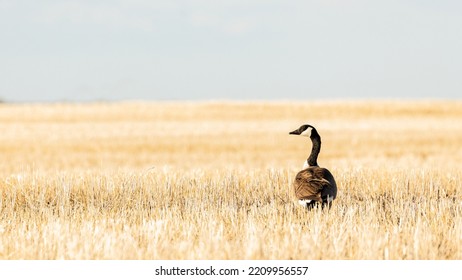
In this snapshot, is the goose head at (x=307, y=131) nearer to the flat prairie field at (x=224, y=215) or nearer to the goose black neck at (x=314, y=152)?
the goose black neck at (x=314, y=152)

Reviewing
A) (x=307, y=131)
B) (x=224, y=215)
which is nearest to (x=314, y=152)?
(x=307, y=131)

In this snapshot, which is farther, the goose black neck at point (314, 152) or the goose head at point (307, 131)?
the goose head at point (307, 131)

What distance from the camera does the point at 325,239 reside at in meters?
7.00

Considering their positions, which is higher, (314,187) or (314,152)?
(314,152)

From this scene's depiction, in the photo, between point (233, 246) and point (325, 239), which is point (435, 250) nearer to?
point (325, 239)

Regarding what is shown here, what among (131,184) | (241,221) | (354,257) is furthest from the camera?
(131,184)

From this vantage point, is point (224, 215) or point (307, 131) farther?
point (307, 131)

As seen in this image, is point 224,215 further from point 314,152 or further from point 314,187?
point 314,152

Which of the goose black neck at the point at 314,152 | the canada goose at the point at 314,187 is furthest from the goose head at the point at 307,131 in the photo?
the canada goose at the point at 314,187

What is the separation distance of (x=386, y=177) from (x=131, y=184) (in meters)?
4.34

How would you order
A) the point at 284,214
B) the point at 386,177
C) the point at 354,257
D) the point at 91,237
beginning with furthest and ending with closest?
the point at 386,177
the point at 284,214
the point at 91,237
the point at 354,257

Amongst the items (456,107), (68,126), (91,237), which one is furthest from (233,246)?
(456,107)

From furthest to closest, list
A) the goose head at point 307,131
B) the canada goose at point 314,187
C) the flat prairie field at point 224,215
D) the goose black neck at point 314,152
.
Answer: the goose head at point 307,131, the goose black neck at point 314,152, the canada goose at point 314,187, the flat prairie field at point 224,215

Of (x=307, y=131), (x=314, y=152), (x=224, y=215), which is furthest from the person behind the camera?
(x=307, y=131)
